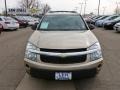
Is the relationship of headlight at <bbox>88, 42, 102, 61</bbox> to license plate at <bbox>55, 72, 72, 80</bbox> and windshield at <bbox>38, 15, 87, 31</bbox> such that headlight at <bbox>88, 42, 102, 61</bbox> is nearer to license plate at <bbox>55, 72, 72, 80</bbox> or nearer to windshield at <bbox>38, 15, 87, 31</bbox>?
license plate at <bbox>55, 72, 72, 80</bbox>

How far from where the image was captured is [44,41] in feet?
17.3

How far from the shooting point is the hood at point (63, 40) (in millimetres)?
5055

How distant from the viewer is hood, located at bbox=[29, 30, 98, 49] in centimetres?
505

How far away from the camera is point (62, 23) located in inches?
267

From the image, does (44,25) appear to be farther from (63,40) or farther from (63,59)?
(63,59)

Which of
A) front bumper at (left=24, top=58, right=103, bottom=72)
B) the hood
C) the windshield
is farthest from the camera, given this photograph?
the windshield

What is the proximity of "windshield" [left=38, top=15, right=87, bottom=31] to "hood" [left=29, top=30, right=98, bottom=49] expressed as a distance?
1.72 ft

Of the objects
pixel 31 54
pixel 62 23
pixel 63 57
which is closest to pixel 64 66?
pixel 63 57

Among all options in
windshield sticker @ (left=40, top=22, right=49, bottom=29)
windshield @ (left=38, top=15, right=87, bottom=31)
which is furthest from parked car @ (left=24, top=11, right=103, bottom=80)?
windshield sticker @ (left=40, top=22, right=49, bottom=29)

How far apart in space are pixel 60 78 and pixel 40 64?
507 mm

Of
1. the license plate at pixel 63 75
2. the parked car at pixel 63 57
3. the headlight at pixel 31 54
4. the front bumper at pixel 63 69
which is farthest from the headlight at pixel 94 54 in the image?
the headlight at pixel 31 54

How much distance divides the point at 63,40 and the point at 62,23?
1588 mm

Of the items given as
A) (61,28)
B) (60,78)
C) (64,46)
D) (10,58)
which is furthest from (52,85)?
(10,58)

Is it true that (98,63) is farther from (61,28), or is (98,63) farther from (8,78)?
(8,78)
